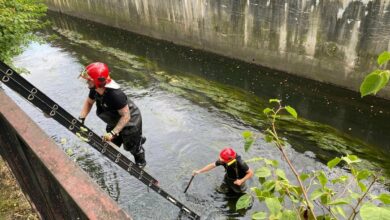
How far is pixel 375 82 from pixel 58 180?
1524 millimetres

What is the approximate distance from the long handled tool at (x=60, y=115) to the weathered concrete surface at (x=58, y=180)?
36.8 inches

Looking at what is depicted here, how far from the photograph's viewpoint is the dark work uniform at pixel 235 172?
635 cm

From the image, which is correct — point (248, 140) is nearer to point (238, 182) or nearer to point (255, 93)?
point (238, 182)

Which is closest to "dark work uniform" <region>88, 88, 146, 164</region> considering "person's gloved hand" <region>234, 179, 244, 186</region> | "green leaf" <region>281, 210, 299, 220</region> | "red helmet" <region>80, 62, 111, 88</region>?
"red helmet" <region>80, 62, 111, 88</region>

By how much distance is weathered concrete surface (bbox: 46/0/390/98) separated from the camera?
9977 millimetres

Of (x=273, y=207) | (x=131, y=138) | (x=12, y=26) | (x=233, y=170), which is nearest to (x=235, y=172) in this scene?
(x=233, y=170)

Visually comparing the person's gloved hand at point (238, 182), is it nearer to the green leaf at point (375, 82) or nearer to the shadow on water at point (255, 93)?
the shadow on water at point (255, 93)

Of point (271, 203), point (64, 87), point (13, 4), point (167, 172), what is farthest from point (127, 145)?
point (64, 87)

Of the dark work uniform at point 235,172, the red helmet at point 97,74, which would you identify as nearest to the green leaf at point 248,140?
the red helmet at point 97,74

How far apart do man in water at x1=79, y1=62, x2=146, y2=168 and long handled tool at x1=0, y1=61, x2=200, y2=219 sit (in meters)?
0.41

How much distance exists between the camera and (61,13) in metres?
24.2

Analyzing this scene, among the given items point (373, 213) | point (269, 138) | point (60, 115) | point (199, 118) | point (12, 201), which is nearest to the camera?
point (373, 213)

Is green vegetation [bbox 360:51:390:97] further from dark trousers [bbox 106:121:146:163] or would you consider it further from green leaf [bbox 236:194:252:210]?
dark trousers [bbox 106:121:146:163]

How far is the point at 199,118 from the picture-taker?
396 inches
